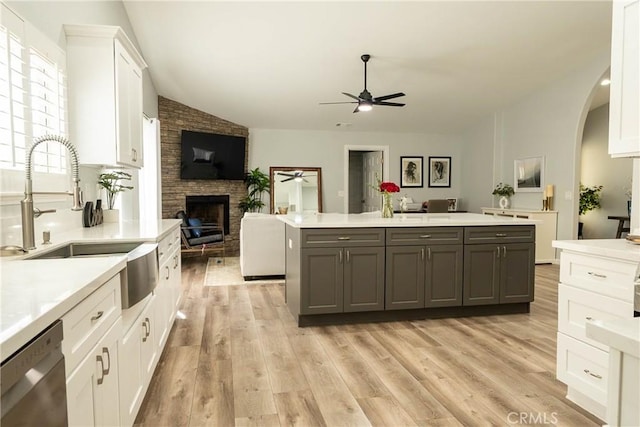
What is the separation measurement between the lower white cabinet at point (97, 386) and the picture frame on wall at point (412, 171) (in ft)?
27.1

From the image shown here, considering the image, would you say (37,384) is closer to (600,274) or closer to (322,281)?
(600,274)

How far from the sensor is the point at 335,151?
29.3ft

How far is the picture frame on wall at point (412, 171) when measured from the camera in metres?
9.27

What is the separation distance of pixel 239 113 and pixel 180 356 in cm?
568

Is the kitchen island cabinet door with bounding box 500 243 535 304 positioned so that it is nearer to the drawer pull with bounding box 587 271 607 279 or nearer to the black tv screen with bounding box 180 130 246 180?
the drawer pull with bounding box 587 271 607 279

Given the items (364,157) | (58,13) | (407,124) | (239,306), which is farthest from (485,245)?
(364,157)

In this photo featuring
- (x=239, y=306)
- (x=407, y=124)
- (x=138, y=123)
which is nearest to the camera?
(x=138, y=123)

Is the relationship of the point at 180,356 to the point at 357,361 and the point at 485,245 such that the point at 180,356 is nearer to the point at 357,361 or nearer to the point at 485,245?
the point at 357,361

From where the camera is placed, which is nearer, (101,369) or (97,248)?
(101,369)

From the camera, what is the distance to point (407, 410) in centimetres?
214

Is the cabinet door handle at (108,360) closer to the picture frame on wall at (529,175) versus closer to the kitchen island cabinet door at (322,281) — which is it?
the kitchen island cabinet door at (322,281)

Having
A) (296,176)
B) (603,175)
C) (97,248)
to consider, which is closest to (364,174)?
(296,176)

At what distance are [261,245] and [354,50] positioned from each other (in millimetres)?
2919

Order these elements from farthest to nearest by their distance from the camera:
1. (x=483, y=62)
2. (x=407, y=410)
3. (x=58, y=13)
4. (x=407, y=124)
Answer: (x=407, y=124) → (x=483, y=62) → (x=58, y=13) → (x=407, y=410)
